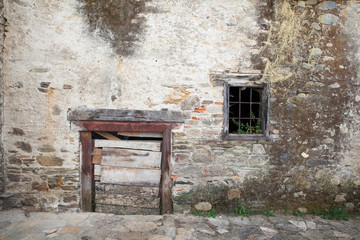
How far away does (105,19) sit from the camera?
392 centimetres

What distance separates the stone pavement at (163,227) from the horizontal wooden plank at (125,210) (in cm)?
18

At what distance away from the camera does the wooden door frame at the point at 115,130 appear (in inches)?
158

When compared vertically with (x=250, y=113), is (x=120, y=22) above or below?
above

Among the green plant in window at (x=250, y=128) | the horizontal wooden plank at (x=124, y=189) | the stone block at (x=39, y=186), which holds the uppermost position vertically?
the green plant in window at (x=250, y=128)

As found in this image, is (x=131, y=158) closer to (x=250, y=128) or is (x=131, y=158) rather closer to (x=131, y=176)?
(x=131, y=176)

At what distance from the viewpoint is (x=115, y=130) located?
405 cm

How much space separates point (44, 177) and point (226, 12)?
4240mm

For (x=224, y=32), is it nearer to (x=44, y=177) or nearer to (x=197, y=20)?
(x=197, y=20)

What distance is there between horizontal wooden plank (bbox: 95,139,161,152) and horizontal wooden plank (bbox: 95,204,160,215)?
1.10 metres

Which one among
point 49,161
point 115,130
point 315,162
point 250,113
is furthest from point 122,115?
point 315,162

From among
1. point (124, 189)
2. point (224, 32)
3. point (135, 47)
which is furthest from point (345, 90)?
point (124, 189)

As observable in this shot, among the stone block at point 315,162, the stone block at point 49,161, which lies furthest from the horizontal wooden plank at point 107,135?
the stone block at point 315,162

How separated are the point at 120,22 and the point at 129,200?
3.11 meters

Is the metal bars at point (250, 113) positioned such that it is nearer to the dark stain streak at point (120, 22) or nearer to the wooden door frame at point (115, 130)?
the wooden door frame at point (115, 130)
